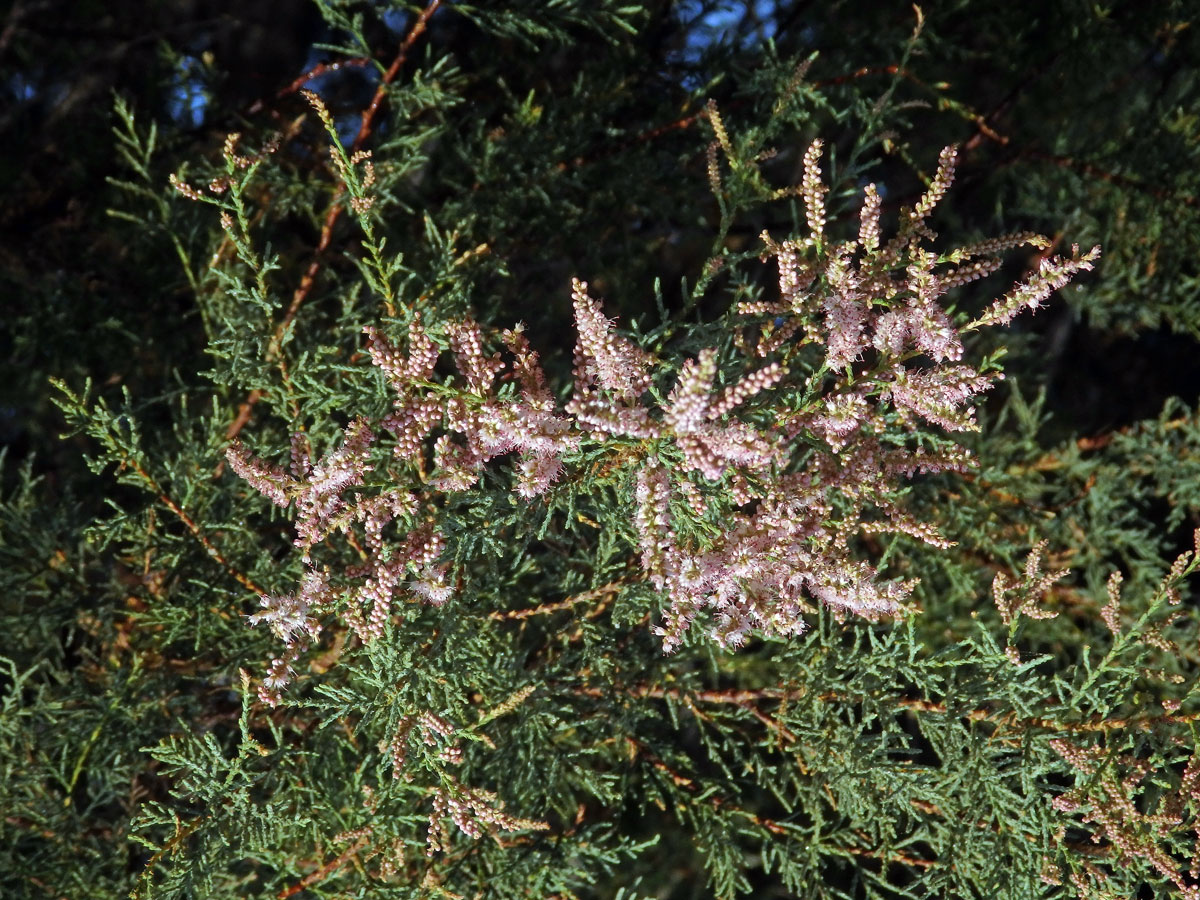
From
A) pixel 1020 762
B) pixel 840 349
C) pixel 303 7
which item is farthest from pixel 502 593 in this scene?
pixel 303 7

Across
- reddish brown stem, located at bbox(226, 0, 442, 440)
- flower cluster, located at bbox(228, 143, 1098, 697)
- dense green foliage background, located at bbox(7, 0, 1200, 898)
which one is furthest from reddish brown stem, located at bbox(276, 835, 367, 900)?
reddish brown stem, located at bbox(226, 0, 442, 440)

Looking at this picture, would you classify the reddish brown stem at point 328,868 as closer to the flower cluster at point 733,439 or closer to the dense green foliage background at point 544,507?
the dense green foliage background at point 544,507

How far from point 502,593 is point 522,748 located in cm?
39

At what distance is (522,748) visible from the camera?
7.58 ft

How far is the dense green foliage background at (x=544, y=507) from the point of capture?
83.0 inches

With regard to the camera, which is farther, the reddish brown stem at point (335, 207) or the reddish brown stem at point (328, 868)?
the reddish brown stem at point (335, 207)

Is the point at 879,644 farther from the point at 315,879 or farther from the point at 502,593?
the point at 315,879

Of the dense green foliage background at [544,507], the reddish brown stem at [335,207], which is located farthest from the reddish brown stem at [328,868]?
the reddish brown stem at [335,207]

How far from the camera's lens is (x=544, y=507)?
210 centimetres

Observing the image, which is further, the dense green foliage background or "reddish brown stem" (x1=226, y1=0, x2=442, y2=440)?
"reddish brown stem" (x1=226, y1=0, x2=442, y2=440)

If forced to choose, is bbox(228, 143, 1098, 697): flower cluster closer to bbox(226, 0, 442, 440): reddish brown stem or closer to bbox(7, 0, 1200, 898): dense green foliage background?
bbox(7, 0, 1200, 898): dense green foliage background

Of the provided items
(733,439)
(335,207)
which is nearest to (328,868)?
(733,439)

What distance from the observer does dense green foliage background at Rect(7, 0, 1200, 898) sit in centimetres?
211

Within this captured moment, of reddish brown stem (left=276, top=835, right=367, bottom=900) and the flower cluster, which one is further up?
the flower cluster
